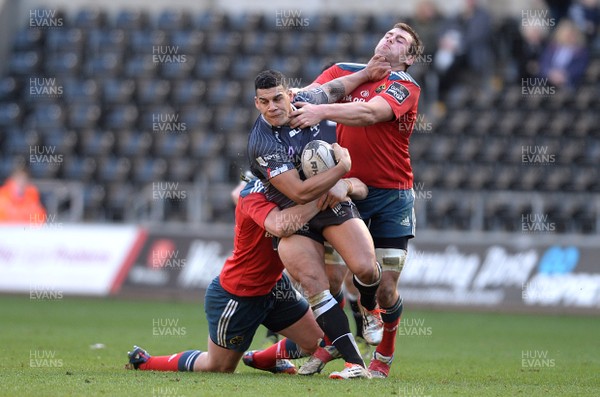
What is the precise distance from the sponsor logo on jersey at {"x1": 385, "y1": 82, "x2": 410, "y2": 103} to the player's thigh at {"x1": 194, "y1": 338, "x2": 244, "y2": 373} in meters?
2.47

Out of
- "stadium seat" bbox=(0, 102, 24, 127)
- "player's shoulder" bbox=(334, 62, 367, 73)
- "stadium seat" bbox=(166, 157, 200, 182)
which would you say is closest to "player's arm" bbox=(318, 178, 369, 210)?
"player's shoulder" bbox=(334, 62, 367, 73)

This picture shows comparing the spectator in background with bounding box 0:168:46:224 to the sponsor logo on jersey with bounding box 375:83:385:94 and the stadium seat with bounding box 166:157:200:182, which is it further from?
the sponsor logo on jersey with bounding box 375:83:385:94

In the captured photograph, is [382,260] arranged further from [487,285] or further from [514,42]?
[514,42]

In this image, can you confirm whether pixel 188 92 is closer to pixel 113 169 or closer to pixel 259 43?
pixel 259 43

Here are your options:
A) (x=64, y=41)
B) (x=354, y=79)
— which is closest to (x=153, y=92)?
(x=64, y=41)

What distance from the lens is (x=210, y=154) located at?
21.8 metres

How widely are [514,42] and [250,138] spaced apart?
15497 millimetres

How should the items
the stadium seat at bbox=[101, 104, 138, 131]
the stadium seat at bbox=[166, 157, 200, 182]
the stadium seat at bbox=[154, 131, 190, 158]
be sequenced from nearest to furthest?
the stadium seat at bbox=[166, 157, 200, 182]
the stadium seat at bbox=[154, 131, 190, 158]
the stadium seat at bbox=[101, 104, 138, 131]

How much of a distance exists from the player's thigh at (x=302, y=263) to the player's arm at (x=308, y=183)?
37cm

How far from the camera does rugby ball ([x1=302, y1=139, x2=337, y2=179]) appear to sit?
28.6 ft

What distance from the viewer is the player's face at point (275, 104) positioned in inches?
343

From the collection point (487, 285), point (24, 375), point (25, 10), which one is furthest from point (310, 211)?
point (25, 10)

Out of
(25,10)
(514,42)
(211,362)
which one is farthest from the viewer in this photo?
(25,10)

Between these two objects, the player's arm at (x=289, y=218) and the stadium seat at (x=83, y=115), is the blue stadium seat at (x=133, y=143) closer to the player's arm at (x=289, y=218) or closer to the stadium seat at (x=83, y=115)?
the stadium seat at (x=83, y=115)
